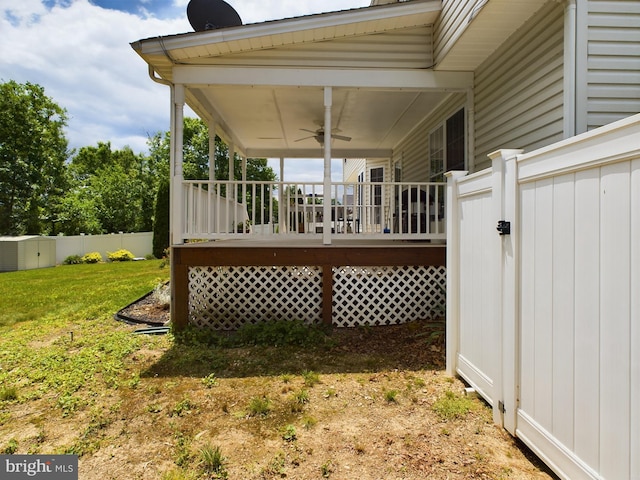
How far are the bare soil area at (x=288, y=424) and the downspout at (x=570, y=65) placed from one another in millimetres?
2527

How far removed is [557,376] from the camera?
1.84 m

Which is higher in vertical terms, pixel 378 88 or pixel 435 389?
pixel 378 88

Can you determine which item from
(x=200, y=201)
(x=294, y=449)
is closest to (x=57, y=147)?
(x=200, y=201)

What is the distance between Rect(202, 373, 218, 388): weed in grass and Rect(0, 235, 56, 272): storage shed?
45.8 feet

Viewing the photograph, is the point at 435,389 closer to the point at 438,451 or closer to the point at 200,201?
the point at 438,451

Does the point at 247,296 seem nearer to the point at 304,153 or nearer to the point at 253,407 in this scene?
the point at 253,407

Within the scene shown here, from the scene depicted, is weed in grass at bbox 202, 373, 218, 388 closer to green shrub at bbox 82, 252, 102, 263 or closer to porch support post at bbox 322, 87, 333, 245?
porch support post at bbox 322, 87, 333, 245

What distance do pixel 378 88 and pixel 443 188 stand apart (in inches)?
90.8

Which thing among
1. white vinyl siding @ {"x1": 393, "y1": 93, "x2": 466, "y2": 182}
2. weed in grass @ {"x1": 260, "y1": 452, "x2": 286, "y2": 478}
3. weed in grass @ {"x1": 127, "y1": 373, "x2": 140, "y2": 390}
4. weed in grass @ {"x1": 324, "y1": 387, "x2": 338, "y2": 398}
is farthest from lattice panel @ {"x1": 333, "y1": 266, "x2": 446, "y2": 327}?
white vinyl siding @ {"x1": 393, "y1": 93, "x2": 466, "y2": 182}

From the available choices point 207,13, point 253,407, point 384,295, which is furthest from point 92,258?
point 253,407

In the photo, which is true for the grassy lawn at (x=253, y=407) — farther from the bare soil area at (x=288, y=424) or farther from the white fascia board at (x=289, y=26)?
the white fascia board at (x=289, y=26)

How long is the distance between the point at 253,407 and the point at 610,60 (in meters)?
4.24

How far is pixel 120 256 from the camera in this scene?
50.5 ft

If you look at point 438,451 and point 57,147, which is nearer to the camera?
point 438,451
